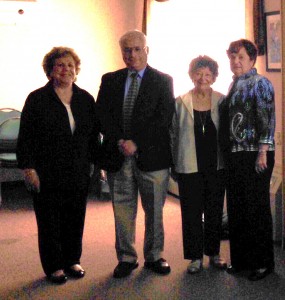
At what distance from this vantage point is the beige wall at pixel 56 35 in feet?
19.1

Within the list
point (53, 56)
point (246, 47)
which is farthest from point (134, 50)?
point (246, 47)

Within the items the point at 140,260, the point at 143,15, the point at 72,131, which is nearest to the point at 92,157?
the point at 72,131

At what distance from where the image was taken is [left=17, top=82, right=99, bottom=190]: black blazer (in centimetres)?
303

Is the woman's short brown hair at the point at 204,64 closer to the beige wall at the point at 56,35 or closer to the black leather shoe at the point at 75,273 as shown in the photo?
the black leather shoe at the point at 75,273

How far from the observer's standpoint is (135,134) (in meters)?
3.08

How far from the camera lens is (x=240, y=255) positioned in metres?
3.24

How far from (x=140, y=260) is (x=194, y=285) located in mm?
531

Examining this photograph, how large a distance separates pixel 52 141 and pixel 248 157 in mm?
1044

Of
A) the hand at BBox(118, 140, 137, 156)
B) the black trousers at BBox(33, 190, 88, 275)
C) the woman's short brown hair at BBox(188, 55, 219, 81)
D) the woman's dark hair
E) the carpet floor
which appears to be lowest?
the carpet floor

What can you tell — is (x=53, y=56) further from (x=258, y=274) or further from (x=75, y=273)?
(x=258, y=274)

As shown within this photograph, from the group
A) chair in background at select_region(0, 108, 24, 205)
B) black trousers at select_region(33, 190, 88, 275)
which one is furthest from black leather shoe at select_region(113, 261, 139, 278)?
chair in background at select_region(0, 108, 24, 205)

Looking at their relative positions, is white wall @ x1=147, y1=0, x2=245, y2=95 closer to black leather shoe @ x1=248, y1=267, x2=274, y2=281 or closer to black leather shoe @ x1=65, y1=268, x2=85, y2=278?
black leather shoe @ x1=248, y1=267, x2=274, y2=281

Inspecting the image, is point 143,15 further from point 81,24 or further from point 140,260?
point 140,260

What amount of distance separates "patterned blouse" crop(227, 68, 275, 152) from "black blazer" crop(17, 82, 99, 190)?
0.81 m
